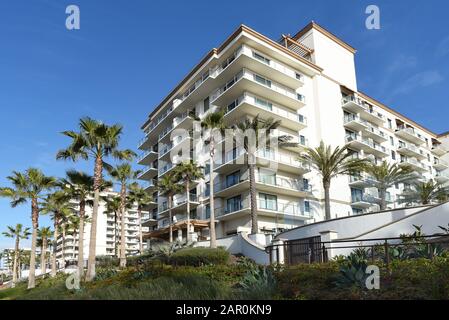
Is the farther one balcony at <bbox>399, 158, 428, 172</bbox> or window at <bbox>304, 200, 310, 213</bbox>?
balcony at <bbox>399, 158, 428, 172</bbox>

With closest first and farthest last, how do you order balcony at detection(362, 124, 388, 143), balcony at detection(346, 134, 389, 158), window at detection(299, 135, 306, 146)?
window at detection(299, 135, 306, 146)
balcony at detection(346, 134, 389, 158)
balcony at detection(362, 124, 388, 143)

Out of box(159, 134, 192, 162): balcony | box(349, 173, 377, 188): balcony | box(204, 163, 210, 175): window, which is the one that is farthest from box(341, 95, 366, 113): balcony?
box(159, 134, 192, 162): balcony

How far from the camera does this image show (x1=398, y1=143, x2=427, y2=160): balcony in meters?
63.3

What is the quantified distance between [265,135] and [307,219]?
36.8ft

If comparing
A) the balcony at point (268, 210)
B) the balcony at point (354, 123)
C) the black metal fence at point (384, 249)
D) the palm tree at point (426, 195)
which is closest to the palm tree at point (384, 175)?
the palm tree at point (426, 195)

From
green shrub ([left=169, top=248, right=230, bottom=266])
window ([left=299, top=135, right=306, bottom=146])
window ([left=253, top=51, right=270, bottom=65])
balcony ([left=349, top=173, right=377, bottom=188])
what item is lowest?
green shrub ([left=169, top=248, right=230, bottom=266])

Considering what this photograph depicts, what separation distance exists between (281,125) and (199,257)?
72.4 feet

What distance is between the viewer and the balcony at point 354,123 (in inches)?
2008

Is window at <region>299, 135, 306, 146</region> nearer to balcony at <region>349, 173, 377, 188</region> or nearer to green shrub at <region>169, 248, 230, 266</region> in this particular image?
balcony at <region>349, 173, 377, 188</region>

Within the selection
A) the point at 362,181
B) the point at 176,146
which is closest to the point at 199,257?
the point at 176,146

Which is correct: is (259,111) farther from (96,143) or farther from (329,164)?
(96,143)

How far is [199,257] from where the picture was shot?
26.3 m

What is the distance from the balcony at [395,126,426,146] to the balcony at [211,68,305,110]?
2553 cm
